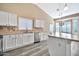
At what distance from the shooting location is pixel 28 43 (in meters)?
7.59

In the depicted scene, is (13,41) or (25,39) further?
(25,39)

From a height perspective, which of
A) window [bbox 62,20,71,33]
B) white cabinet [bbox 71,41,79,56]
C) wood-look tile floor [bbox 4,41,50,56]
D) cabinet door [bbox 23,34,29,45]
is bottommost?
wood-look tile floor [bbox 4,41,50,56]

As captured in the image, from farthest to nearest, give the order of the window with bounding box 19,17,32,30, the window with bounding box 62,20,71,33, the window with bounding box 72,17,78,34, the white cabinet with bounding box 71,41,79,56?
the window with bounding box 62,20,71,33
the window with bounding box 72,17,78,34
the window with bounding box 19,17,32,30
the white cabinet with bounding box 71,41,79,56

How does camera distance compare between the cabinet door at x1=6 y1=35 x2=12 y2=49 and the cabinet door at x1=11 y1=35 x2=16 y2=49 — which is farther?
the cabinet door at x1=11 y1=35 x2=16 y2=49

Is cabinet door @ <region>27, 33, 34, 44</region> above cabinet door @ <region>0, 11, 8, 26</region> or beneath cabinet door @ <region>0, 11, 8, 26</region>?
beneath

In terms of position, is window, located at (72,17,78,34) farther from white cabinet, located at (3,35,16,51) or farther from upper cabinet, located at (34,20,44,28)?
white cabinet, located at (3,35,16,51)

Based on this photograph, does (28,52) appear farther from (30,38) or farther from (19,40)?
(30,38)

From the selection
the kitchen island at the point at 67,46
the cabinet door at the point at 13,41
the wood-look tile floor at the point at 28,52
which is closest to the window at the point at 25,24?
the cabinet door at the point at 13,41

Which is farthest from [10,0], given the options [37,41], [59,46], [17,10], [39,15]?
[39,15]

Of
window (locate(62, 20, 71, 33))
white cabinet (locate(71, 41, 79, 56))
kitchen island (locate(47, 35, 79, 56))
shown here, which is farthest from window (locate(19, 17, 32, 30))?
white cabinet (locate(71, 41, 79, 56))

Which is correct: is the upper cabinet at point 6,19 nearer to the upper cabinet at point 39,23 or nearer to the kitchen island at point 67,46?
the kitchen island at point 67,46

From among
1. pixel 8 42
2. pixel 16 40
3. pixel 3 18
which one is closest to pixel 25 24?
pixel 16 40

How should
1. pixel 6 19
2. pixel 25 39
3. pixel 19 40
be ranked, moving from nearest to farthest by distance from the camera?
1. pixel 6 19
2. pixel 19 40
3. pixel 25 39

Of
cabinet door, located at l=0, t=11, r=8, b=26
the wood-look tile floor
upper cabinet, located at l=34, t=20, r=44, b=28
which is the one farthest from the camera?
upper cabinet, located at l=34, t=20, r=44, b=28
